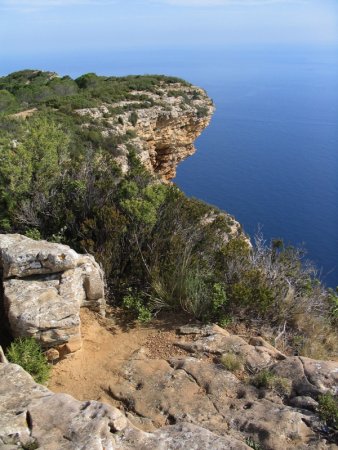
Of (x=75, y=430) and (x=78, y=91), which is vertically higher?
(x=78, y=91)

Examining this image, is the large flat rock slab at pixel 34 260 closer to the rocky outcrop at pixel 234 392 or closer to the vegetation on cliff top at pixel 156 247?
the vegetation on cliff top at pixel 156 247

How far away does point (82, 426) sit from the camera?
3.56 metres

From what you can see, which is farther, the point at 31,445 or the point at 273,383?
the point at 273,383

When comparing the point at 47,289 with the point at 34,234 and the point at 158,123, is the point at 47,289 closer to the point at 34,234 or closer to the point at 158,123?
the point at 34,234

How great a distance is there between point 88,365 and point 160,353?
0.96 m

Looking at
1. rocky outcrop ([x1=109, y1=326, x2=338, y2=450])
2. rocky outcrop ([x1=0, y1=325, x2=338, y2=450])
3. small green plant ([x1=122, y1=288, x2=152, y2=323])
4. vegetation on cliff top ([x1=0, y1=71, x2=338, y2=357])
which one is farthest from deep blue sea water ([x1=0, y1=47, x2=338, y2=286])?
rocky outcrop ([x1=0, y1=325, x2=338, y2=450])

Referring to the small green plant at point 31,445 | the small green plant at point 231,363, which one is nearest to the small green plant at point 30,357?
the small green plant at point 31,445

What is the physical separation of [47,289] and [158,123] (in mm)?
22314

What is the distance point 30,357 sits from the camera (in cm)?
508

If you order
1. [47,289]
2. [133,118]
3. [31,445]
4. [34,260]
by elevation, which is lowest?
[31,445]

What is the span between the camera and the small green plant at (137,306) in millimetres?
6598

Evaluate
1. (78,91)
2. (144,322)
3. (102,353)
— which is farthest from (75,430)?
(78,91)

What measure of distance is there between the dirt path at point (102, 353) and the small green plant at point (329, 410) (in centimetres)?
200

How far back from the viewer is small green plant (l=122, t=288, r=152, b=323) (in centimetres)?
660
